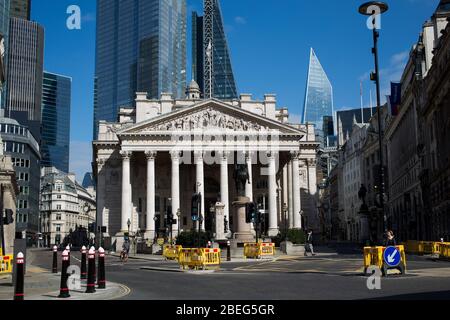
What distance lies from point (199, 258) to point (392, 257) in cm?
1108

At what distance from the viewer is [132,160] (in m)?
89.6

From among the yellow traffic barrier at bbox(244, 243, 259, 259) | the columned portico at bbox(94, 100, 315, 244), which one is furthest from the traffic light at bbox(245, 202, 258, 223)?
the columned portico at bbox(94, 100, 315, 244)

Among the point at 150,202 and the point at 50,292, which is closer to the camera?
the point at 50,292

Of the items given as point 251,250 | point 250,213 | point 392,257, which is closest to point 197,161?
point 250,213

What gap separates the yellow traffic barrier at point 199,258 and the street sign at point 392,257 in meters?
10.8

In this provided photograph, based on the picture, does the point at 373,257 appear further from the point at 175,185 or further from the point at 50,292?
the point at 175,185

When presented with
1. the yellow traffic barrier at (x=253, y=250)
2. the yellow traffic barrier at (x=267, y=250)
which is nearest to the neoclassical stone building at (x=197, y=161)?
the yellow traffic barrier at (x=267, y=250)

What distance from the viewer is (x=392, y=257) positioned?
21.9 m

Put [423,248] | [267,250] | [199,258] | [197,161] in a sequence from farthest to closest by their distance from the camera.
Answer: [197,161]
[423,248]
[267,250]
[199,258]

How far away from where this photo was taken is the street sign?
2184cm

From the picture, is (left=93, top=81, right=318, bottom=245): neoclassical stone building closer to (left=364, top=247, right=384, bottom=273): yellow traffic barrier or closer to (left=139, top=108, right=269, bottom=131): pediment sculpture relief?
(left=139, top=108, right=269, bottom=131): pediment sculpture relief

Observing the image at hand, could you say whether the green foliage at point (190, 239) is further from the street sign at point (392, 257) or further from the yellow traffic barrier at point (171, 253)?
the street sign at point (392, 257)
